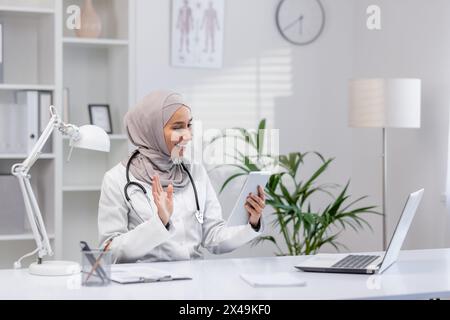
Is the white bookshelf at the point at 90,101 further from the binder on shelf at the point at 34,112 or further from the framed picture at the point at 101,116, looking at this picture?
the binder on shelf at the point at 34,112

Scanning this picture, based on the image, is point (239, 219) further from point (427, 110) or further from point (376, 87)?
point (427, 110)

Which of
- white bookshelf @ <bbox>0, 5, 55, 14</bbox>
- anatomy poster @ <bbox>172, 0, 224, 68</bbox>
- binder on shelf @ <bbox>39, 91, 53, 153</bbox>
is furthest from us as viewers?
anatomy poster @ <bbox>172, 0, 224, 68</bbox>

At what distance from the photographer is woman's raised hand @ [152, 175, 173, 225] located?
7.91 ft

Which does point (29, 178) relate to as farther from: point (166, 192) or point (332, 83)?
point (332, 83)

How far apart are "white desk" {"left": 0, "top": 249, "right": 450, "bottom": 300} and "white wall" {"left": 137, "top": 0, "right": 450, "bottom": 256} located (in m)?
1.95

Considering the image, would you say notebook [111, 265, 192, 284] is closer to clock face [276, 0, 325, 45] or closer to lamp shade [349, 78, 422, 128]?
lamp shade [349, 78, 422, 128]

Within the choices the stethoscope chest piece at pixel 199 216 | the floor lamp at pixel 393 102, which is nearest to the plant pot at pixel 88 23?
the floor lamp at pixel 393 102

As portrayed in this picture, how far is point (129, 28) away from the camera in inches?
159

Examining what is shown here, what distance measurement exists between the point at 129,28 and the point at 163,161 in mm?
1421

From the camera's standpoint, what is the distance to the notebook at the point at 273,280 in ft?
7.02

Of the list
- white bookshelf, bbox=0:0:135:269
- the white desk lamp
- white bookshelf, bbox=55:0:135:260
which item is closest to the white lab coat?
the white desk lamp

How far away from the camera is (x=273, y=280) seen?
2.18 m

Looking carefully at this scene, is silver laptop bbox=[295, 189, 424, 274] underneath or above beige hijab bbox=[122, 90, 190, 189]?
underneath

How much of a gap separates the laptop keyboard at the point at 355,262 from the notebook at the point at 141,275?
1.65 feet
